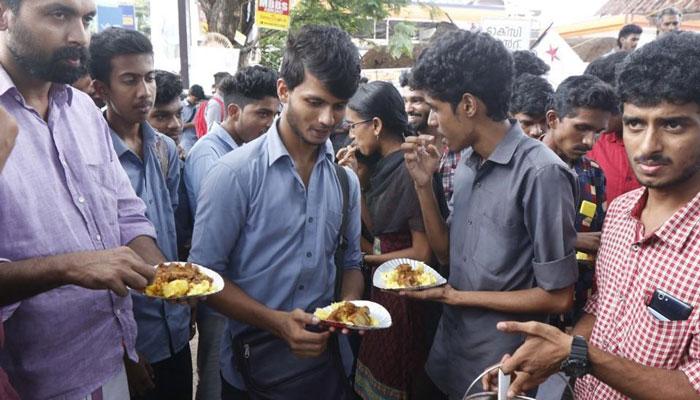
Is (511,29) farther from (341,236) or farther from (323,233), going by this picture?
(323,233)

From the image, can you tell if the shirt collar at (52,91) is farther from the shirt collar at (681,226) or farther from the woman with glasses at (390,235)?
the shirt collar at (681,226)

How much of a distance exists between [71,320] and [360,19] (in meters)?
12.1

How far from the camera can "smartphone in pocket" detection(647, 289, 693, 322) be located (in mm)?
1576

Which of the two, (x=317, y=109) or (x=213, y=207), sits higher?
(x=317, y=109)

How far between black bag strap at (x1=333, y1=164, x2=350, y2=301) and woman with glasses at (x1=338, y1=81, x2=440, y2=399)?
2.76ft

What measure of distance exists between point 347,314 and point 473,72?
126 centimetres

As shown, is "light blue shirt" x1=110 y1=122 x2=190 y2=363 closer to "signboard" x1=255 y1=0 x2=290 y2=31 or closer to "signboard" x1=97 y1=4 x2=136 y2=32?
"signboard" x1=255 y1=0 x2=290 y2=31

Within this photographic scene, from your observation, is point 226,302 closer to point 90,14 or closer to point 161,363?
point 161,363

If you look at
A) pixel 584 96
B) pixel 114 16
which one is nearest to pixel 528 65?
pixel 584 96

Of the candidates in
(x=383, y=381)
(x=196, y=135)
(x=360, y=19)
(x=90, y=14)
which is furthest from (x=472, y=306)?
(x=360, y=19)

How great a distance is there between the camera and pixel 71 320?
1.94 metres

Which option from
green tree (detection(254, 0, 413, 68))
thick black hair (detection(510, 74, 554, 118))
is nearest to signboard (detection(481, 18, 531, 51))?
green tree (detection(254, 0, 413, 68))

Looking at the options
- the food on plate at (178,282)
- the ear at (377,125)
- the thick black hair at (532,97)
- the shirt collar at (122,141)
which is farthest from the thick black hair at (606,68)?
the food on plate at (178,282)

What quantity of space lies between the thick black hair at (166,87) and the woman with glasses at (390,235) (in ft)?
4.92
